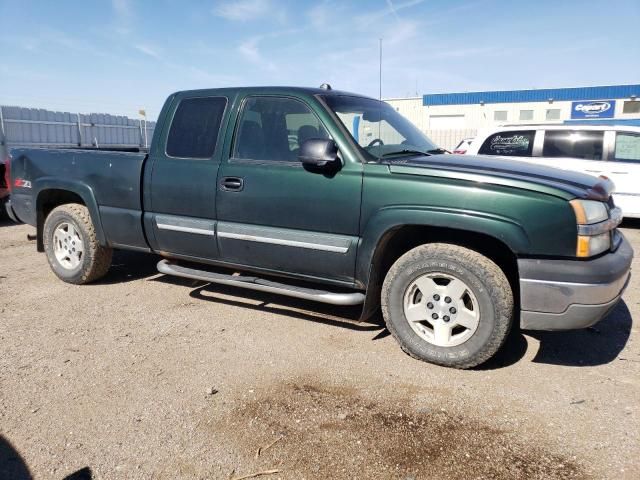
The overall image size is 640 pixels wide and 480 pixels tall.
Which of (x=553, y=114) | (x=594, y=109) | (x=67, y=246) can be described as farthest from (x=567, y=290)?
(x=553, y=114)

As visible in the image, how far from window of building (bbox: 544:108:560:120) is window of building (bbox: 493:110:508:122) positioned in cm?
268

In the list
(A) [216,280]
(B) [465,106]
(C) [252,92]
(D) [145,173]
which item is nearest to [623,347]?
(A) [216,280]

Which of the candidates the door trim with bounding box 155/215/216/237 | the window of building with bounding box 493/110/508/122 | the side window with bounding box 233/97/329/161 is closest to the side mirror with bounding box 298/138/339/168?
the side window with bounding box 233/97/329/161

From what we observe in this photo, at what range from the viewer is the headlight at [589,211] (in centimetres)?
286

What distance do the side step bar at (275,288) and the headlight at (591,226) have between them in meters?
1.46

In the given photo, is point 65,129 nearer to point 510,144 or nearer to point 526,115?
point 510,144

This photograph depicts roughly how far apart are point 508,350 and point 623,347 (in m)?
0.87

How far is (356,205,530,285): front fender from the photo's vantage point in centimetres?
294

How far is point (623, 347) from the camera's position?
366cm

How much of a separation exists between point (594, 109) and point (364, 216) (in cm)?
3502

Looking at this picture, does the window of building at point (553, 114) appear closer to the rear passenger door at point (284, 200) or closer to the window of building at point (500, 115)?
the window of building at point (500, 115)

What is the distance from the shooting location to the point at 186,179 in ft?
13.4

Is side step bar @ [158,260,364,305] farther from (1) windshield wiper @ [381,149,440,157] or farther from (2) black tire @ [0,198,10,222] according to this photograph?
(2) black tire @ [0,198,10,222]

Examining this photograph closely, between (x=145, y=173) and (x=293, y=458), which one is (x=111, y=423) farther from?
(x=145, y=173)
